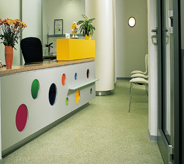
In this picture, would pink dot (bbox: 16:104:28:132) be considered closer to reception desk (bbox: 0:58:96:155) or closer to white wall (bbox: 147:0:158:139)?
reception desk (bbox: 0:58:96:155)

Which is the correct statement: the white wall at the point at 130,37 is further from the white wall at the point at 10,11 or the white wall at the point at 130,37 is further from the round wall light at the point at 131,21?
the white wall at the point at 10,11

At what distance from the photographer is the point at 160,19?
117 inches

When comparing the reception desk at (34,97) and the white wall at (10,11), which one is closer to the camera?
the reception desk at (34,97)

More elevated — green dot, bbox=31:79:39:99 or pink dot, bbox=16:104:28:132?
green dot, bbox=31:79:39:99

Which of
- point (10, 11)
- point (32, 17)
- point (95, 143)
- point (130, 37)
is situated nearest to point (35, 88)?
point (95, 143)

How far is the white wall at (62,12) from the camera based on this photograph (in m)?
8.23

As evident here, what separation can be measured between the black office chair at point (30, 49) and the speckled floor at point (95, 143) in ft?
4.40

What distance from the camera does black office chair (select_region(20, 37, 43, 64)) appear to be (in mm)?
4746

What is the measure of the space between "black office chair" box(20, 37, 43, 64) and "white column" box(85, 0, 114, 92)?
1989mm

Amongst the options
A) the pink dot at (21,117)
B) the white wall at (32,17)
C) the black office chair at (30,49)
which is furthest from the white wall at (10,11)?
the pink dot at (21,117)

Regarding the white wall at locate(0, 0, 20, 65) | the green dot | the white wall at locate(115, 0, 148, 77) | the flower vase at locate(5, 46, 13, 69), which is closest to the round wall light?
the white wall at locate(115, 0, 148, 77)

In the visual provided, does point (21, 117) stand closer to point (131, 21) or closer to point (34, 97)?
point (34, 97)

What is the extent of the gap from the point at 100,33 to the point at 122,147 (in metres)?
4.09

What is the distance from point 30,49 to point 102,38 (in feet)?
7.58
